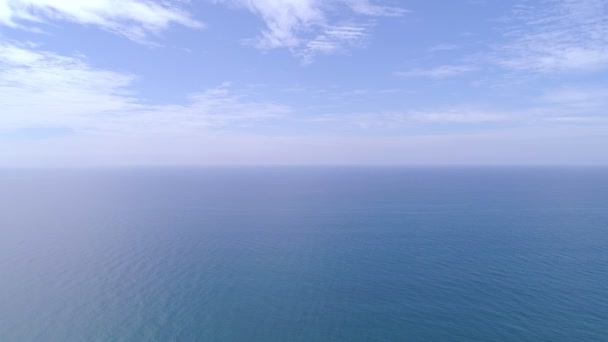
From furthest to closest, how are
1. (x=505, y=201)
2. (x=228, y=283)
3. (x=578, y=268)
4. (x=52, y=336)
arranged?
(x=505, y=201) < (x=578, y=268) < (x=228, y=283) < (x=52, y=336)

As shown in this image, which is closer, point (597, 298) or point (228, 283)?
point (597, 298)

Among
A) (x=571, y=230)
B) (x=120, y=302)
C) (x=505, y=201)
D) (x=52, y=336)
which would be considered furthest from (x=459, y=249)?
(x=505, y=201)

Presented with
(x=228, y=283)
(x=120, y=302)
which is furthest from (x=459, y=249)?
(x=120, y=302)

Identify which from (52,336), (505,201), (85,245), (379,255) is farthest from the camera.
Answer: (505,201)

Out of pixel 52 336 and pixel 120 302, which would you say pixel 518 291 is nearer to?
pixel 120 302

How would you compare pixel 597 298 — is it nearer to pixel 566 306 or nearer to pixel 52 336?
pixel 566 306

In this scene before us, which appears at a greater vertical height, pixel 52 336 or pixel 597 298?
pixel 597 298

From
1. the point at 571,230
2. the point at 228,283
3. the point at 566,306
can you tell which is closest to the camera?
the point at 566,306
